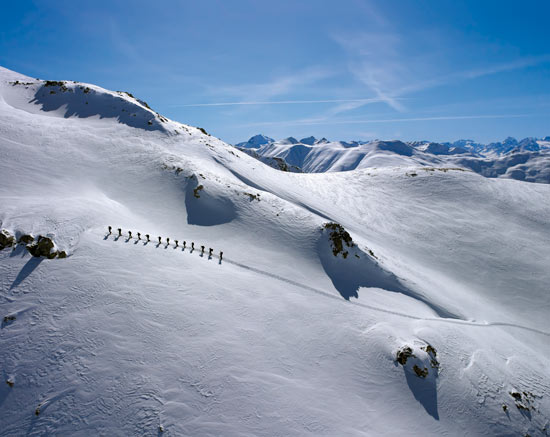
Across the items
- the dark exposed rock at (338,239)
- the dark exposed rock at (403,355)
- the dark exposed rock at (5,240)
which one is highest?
the dark exposed rock at (338,239)

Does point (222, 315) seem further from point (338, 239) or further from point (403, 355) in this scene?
point (338, 239)

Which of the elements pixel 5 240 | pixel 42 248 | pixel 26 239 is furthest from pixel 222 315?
pixel 5 240

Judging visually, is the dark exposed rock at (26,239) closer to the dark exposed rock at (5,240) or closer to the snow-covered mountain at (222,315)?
the snow-covered mountain at (222,315)

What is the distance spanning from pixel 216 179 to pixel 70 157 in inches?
609

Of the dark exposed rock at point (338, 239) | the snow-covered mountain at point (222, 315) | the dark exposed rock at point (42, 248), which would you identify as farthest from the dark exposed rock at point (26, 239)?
the dark exposed rock at point (338, 239)

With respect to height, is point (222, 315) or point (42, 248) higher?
point (42, 248)

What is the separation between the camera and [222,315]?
13.8m

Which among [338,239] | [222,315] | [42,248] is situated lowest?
[222,315]

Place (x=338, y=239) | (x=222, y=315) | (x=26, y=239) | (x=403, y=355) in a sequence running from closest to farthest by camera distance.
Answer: (x=222, y=315), (x=26, y=239), (x=403, y=355), (x=338, y=239)

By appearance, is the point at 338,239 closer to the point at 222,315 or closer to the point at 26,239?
the point at 222,315

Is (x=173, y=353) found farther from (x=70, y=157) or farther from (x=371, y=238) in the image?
(x=371, y=238)

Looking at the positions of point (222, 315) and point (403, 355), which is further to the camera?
point (403, 355)

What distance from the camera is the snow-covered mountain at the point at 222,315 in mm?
9766

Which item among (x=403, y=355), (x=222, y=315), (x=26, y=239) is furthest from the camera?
(x=403, y=355)
